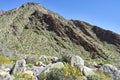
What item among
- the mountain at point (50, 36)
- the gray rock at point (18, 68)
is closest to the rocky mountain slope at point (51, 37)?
the mountain at point (50, 36)

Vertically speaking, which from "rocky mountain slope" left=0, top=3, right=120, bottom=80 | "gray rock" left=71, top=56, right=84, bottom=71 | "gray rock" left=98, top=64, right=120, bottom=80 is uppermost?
"rocky mountain slope" left=0, top=3, right=120, bottom=80

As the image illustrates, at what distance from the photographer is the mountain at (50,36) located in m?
132

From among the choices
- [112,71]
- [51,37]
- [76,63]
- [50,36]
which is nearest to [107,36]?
[51,37]

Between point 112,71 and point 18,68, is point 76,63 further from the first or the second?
point 18,68

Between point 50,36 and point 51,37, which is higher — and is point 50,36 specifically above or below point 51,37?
above

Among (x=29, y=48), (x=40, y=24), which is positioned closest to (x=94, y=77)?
(x=29, y=48)

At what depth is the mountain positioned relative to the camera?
13212cm

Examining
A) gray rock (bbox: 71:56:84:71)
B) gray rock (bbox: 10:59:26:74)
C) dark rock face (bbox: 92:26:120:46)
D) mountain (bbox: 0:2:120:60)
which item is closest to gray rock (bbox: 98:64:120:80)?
gray rock (bbox: 71:56:84:71)

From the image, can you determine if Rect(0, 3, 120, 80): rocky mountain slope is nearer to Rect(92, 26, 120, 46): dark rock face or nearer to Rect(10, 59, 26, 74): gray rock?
Rect(92, 26, 120, 46): dark rock face

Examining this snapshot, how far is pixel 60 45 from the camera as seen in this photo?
144 metres

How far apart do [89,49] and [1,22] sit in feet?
139

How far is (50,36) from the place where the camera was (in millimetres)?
145625

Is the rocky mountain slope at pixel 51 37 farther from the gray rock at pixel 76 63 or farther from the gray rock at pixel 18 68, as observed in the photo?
the gray rock at pixel 18 68

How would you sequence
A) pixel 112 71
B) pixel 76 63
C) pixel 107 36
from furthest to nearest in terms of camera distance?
pixel 107 36, pixel 112 71, pixel 76 63
